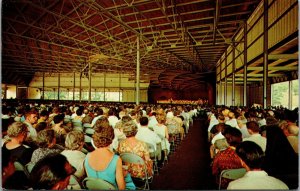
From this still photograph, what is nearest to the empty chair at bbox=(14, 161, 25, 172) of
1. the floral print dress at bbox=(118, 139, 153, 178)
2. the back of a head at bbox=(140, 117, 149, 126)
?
the floral print dress at bbox=(118, 139, 153, 178)

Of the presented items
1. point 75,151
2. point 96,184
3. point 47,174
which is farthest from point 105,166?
point 47,174

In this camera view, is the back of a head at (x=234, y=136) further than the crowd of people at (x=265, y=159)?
Yes

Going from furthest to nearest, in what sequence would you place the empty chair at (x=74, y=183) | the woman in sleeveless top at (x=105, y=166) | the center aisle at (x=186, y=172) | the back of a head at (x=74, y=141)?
the center aisle at (x=186, y=172) < the back of a head at (x=74, y=141) < the woman in sleeveless top at (x=105, y=166) < the empty chair at (x=74, y=183)

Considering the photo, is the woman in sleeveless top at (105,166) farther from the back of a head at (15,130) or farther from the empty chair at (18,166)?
→ the back of a head at (15,130)

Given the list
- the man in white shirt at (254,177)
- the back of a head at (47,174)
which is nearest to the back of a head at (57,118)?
the back of a head at (47,174)

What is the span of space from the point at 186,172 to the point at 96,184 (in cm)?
324

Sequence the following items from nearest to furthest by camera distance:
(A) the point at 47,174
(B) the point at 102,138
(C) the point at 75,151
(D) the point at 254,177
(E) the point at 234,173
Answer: (A) the point at 47,174, (D) the point at 254,177, (E) the point at 234,173, (B) the point at 102,138, (C) the point at 75,151

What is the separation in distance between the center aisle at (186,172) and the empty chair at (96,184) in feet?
7.07

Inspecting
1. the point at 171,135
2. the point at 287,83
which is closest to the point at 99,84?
the point at 287,83

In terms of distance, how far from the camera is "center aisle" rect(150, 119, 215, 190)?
14.0ft

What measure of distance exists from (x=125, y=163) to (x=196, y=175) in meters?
2.15

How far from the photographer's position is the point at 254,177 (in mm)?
1978

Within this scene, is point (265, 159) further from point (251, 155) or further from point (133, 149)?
point (133, 149)

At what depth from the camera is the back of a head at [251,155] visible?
6.56 feet
